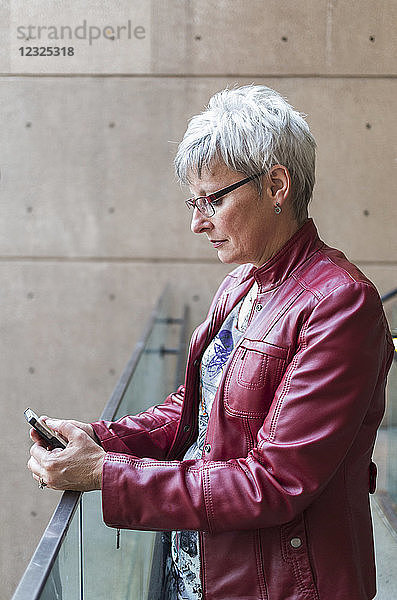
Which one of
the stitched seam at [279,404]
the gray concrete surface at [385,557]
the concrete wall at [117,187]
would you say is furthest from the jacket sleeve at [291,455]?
the concrete wall at [117,187]

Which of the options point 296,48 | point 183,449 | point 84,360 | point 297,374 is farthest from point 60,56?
point 297,374

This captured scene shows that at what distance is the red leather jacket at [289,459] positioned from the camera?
100cm

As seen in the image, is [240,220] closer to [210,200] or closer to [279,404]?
[210,200]

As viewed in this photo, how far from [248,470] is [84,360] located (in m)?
3.39

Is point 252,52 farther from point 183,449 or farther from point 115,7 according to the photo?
point 183,449

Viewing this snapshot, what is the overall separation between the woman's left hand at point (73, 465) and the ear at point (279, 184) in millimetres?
505

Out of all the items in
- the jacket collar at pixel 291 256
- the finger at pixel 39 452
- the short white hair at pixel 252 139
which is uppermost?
the short white hair at pixel 252 139

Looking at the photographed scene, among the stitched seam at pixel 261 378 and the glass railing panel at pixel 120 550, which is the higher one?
the stitched seam at pixel 261 378

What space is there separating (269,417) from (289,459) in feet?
0.22

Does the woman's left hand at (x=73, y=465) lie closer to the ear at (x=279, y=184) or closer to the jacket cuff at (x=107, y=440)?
the jacket cuff at (x=107, y=440)

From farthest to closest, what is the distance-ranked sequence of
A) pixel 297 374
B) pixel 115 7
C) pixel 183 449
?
pixel 115 7
pixel 183 449
pixel 297 374

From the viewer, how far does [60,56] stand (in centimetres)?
416

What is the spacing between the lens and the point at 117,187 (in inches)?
169

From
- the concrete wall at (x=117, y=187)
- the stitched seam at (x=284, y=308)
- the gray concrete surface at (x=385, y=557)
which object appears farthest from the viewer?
the concrete wall at (x=117, y=187)
